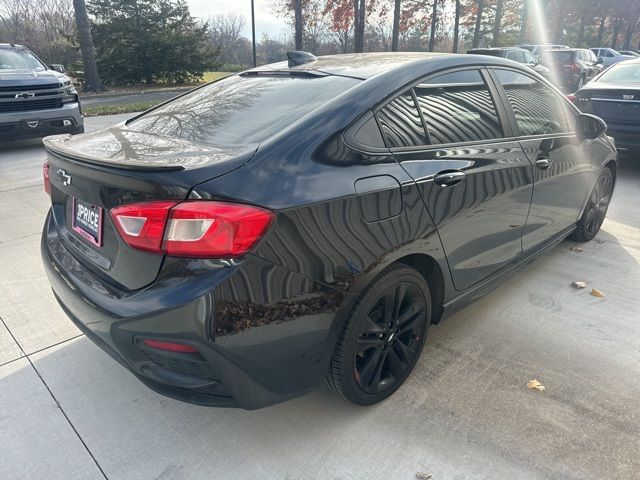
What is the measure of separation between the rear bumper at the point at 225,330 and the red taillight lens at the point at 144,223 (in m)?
0.15

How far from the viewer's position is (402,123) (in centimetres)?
233

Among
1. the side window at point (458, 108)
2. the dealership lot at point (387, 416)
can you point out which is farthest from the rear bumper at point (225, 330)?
the side window at point (458, 108)

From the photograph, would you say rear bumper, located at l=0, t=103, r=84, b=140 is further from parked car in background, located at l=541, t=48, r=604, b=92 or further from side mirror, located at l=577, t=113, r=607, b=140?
parked car in background, located at l=541, t=48, r=604, b=92

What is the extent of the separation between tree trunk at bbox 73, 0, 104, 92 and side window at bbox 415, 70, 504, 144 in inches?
707

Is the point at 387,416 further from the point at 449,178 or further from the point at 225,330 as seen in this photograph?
the point at 449,178

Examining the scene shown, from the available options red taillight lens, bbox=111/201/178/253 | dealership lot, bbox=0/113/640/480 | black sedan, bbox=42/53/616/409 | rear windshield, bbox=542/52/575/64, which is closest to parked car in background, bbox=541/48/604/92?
rear windshield, bbox=542/52/575/64

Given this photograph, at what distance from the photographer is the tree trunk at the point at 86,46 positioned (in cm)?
1688

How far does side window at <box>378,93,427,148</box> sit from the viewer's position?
88.8 inches

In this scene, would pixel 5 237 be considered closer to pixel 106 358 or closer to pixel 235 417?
pixel 106 358

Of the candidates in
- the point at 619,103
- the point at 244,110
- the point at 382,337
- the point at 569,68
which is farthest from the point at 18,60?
the point at 569,68

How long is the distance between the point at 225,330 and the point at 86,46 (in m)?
19.5

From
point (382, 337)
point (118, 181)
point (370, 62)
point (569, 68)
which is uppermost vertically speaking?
point (370, 62)

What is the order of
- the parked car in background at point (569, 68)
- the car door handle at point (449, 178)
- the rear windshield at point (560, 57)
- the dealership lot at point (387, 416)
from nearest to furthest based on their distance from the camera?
the dealership lot at point (387, 416)
the car door handle at point (449, 178)
the parked car in background at point (569, 68)
the rear windshield at point (560, 57)

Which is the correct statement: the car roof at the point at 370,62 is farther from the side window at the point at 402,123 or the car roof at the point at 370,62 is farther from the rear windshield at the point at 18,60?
the rear windshield at the point at 18,60
